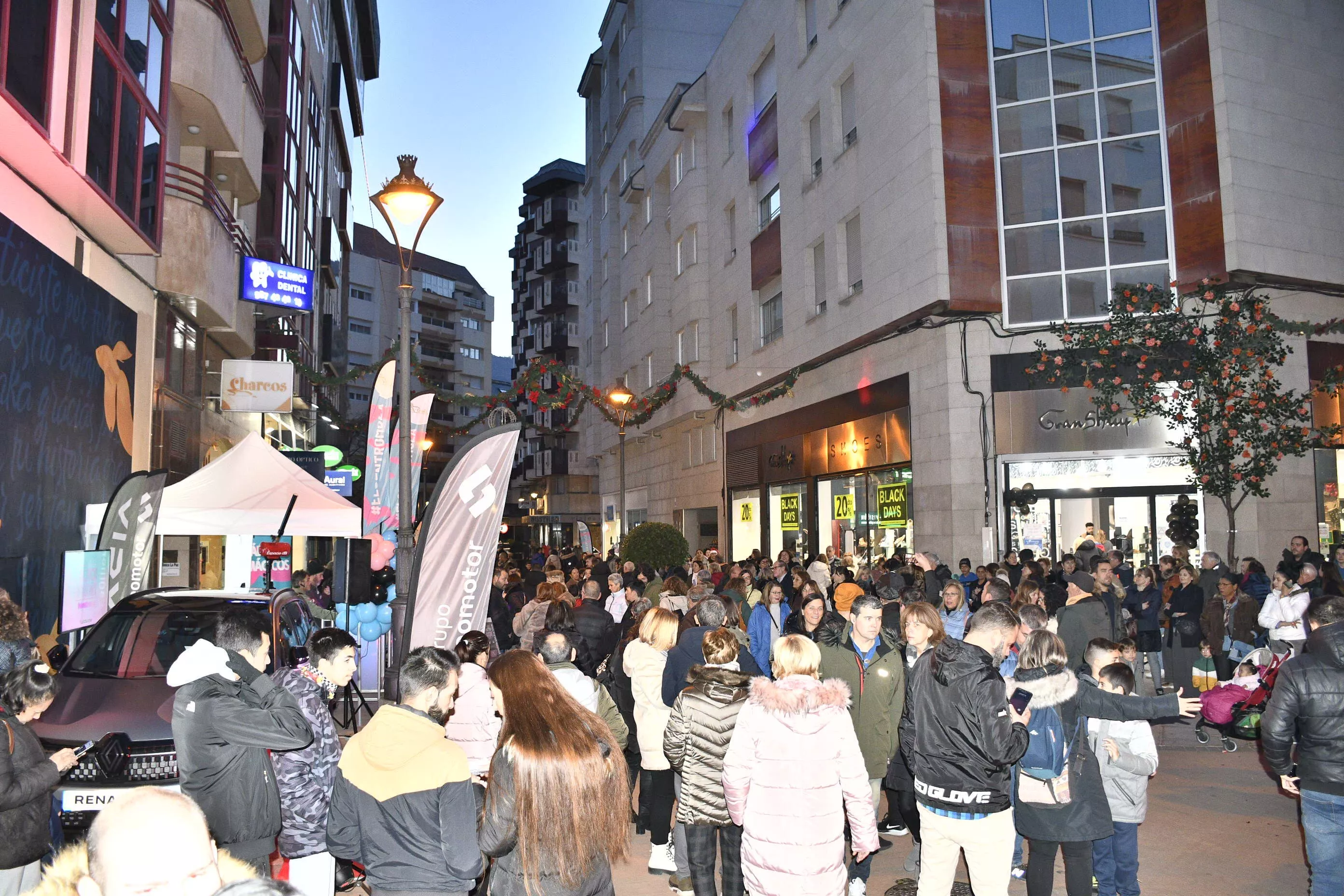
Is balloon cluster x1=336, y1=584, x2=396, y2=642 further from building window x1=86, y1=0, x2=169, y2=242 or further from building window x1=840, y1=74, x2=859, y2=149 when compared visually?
building window x1=840, y1=74, x2=859, y2=149

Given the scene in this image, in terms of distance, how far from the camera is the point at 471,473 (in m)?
8.56

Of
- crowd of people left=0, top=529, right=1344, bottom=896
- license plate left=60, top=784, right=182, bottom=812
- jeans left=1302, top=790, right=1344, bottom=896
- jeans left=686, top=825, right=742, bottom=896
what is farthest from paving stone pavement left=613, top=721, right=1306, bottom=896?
license plate left=60, top=784, right=182, bottom=812

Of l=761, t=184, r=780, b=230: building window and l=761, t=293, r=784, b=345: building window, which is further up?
l=761, t=184, r=780, b=230: building window

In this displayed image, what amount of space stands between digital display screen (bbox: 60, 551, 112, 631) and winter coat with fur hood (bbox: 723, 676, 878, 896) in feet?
26.6

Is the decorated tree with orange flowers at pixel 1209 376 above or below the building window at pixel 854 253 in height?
below

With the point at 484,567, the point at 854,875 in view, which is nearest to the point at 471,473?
the point at 484,567

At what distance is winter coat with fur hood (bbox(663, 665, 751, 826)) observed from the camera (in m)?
5.45

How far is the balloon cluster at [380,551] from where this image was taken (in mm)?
12602

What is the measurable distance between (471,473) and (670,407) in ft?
90.6

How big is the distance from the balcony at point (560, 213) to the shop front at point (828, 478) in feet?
142

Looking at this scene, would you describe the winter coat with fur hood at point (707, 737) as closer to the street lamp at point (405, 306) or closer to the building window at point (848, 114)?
the street lamp at point (405, 306)

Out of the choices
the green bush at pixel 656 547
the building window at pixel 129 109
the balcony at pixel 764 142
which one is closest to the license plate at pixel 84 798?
the building window at pixel 129 109

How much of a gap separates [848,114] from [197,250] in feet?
47.7

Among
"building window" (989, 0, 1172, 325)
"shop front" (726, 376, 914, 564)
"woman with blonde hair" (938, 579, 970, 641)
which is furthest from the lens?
"shop front" (726, 376, 914, 564)
